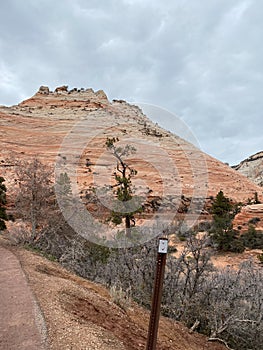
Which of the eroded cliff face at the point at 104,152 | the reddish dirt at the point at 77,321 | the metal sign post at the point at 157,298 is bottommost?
the reddish dirt at the point at 77,321

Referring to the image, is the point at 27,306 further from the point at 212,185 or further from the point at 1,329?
the point at 212,185

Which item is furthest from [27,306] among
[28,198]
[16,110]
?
[16,110]

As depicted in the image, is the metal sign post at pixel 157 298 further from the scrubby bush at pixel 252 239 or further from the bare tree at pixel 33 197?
the scrubby bush at pixel 252 239

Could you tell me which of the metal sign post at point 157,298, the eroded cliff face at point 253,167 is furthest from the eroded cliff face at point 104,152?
the metal sign post at point 157,298

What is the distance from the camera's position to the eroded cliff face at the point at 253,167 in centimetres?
6640

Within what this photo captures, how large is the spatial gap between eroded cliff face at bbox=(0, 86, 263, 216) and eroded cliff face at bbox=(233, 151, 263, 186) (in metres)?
25.1

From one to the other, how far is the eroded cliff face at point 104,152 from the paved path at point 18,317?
2258 centimetres

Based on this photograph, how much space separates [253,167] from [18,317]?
245 ft

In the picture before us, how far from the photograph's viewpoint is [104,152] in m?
38.6

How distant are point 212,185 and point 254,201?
16.7ft

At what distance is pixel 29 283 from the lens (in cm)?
616

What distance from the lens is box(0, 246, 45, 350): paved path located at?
12.6 ft

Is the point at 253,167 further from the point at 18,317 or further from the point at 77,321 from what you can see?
the point at 18,317

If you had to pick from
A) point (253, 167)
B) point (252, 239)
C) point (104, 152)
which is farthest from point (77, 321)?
point (253, 167)
